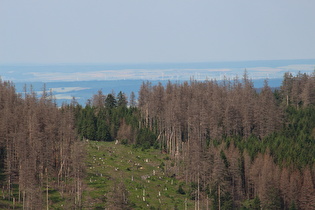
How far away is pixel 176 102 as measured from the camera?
112 metres

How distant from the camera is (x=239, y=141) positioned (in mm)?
97562

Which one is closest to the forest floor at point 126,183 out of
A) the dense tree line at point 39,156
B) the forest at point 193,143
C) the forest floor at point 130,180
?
the forest floor at point 130,180

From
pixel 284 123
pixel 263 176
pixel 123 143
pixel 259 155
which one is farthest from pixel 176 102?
pixel 263 176

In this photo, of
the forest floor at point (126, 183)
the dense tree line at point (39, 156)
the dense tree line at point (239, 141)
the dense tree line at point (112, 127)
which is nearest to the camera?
the forest floor at point (126, 183)

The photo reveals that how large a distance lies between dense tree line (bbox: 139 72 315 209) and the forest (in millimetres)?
164

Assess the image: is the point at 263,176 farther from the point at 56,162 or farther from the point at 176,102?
the point at 176,102

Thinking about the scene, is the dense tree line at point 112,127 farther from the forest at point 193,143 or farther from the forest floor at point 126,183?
the forest floor at point 126,183

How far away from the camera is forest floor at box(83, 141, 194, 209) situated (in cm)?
7080

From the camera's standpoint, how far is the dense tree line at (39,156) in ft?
225

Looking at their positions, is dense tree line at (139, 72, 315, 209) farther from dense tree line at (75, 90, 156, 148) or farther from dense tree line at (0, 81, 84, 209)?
dense tree line at (0, 81, 84, 209)

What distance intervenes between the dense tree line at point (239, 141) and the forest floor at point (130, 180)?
3353 millimetres

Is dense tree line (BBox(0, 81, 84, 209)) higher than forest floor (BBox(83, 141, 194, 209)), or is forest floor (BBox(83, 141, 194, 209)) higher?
dense tree line (BBox(0, 81, 84, 209))

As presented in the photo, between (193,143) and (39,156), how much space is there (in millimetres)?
26124

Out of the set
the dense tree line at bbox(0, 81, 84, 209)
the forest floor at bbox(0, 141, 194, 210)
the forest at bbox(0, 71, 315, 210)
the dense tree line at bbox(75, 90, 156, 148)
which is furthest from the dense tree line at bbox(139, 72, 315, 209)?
the dense tree line at bbox(0, 81, 84, 209)
